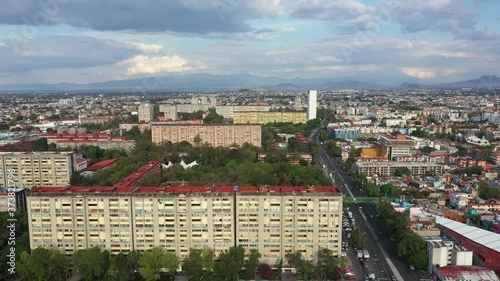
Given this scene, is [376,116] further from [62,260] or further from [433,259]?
[62,260]

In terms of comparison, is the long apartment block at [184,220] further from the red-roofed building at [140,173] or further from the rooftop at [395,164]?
the rooftop at [395,164]

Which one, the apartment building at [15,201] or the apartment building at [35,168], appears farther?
the apartment building at [35,168]

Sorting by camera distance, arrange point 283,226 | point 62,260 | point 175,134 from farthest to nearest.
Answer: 1. point 175,134
2. point 283,226
3. point 62,260

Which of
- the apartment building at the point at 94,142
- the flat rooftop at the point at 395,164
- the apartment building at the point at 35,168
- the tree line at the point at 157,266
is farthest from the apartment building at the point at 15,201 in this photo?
the flat rooftop at the point at 395,164

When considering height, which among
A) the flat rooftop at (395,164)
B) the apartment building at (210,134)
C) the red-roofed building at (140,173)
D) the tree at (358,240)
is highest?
the apartment building at (210,134)

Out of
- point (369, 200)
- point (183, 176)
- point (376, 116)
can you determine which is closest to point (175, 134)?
point (183, 176)

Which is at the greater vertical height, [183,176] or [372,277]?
[183,176]
